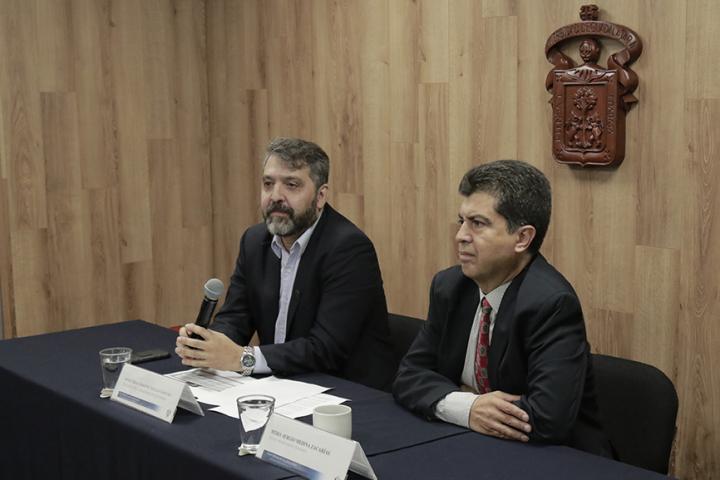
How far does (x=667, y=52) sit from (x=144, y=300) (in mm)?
2980

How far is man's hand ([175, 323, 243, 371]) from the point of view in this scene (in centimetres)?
273

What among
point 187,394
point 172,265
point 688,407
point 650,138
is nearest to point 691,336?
point 688,407

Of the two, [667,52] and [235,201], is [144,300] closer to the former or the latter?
[235,201]

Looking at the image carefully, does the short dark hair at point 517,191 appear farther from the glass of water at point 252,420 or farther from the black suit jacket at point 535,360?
the glass of water at point 252,420

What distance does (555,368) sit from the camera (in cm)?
226

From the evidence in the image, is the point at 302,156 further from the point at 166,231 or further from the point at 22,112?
the point at 166,231

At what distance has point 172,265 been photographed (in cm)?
514

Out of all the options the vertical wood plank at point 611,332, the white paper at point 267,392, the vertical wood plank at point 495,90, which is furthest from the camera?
the vertical wood plank at point 495,90

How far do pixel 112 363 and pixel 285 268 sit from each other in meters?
0.78

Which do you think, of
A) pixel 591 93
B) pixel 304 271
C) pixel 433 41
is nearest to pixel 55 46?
pixel 433 41

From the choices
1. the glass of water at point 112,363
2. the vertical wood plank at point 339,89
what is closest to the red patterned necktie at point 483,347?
the glass of water at point 112,363

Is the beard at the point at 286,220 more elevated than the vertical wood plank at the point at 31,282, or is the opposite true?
the beard at the point at 286,220

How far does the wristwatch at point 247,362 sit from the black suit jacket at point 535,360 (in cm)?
47

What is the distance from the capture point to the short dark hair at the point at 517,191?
2.43 meters
